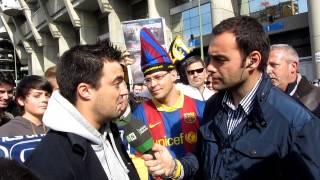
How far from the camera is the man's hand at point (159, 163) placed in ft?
6.98

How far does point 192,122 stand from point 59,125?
155 cm

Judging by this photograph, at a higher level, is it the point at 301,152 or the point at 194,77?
the point at 194,77

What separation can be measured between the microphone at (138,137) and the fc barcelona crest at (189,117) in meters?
1.00

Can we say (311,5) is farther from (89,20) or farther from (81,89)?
(89,20)

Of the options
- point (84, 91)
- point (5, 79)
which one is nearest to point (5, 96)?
point (5, 79)

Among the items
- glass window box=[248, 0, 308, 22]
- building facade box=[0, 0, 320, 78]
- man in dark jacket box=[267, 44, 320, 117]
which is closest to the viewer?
man in dark jacket box=[267, 44, 320, 117]

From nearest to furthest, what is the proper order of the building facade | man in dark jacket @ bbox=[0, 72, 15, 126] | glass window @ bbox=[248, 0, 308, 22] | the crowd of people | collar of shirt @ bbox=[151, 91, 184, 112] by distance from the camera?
the crowd of people < collar of shirt @ bbox=[151, 91, 184, 112] < man in dark jacket @ bbox=[0, 72, 15, 126] < glass window @ bbox=[248, 0, 308, 22] < the building facade

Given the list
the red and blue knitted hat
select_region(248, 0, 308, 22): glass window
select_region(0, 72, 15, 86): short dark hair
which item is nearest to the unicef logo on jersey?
the red and blue knitted hat

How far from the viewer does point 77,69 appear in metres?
2.08

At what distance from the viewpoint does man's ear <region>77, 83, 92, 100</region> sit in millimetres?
2090

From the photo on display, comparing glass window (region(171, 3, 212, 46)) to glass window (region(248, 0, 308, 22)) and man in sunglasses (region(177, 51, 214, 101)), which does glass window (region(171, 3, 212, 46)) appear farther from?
man in sunglasses (region(177, 51, 214, 101))

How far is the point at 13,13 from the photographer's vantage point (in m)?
46.3

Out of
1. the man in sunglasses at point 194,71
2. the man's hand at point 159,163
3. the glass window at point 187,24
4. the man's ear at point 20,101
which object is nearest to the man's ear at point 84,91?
the man's hand at point 159,163

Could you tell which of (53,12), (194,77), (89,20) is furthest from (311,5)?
(53,12)
